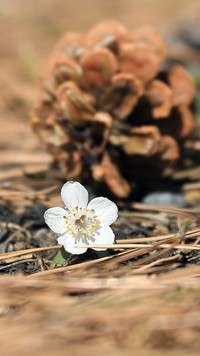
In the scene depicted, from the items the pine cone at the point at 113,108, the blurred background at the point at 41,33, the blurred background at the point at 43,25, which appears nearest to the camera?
the pine cone at the point at 113,108

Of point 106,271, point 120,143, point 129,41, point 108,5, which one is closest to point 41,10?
point 108,5

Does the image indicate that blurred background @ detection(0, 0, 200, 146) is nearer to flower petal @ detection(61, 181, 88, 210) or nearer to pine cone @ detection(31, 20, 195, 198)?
pine cone @ detection(31, 20, 195, 198)

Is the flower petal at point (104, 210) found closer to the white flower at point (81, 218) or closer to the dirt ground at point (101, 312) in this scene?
the white flower at point (81, 218)

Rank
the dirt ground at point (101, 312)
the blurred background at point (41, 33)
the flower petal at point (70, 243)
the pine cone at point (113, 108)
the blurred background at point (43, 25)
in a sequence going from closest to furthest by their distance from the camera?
the dirt ground at point (101, 312) < the flower petal at point (70, 243) < the pine cone at point (113, 108) < the blurred background at point (41, 33) < the blurred background at point (43, 25)

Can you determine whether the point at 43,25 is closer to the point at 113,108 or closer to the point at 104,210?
the point at 113,108

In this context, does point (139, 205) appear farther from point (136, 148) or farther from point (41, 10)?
point (41, 10)

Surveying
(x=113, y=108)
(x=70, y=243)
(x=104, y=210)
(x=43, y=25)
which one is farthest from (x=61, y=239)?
(x=43, y=25)

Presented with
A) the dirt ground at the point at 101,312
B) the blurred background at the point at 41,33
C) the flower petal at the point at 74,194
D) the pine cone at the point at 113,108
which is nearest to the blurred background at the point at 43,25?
the blurred background at the point at 41,33
